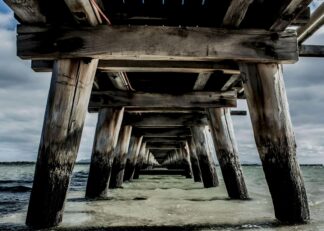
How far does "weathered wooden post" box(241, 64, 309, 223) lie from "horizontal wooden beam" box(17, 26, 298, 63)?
22 centimetres

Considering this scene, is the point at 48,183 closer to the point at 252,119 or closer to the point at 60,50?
the point at 60,50

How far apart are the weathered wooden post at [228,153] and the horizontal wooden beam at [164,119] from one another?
2379 millimetres

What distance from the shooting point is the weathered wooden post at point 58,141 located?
3.39 m

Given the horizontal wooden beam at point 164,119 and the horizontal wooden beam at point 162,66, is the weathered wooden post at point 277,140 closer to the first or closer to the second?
the horizontal wooden beam at point 162,66

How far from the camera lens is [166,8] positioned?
392 cm

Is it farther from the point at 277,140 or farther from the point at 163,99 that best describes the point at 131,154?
the point at 277,140

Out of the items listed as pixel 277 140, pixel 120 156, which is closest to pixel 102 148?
pixel 120 156

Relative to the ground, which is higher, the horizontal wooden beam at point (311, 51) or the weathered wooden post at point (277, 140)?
the horizontal wooden beam at point (311, 51)

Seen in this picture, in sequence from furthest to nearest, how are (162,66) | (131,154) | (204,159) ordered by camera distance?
(131,154) < (204,159) < (162,66)

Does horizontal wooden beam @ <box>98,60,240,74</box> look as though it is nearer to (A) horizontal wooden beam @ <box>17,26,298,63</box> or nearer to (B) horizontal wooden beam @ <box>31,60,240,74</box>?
(B) horizontal wooden beam @ <box>31,60,240,74</box>

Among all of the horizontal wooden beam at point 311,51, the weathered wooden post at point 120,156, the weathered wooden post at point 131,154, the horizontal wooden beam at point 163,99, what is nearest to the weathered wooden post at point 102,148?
the horizontal wooden beam at point 163,99

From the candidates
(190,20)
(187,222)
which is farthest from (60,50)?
(187,222)

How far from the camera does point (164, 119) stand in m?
9.38

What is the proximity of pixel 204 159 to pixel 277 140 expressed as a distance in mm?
5978
